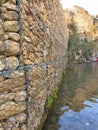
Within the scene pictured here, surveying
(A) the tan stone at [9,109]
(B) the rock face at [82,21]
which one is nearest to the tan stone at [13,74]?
(A) the tan stone at [9,109]

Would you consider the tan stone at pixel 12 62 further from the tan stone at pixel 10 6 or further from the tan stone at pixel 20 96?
the tan stone at pixel 10 6

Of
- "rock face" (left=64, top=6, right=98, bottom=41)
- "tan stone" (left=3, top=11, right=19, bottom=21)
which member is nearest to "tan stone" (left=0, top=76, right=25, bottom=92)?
"tan stone" (left=3, top=11, right=19, bottom=21)

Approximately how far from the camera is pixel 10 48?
3381 mm

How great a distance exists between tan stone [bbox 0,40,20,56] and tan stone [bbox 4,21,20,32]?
0.66 feet

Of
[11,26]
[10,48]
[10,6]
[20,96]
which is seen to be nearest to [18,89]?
[20,96]

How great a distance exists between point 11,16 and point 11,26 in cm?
17

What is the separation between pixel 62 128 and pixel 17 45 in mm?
3691

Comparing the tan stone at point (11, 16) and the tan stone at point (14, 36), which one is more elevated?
the tan stone at point (11, 16)

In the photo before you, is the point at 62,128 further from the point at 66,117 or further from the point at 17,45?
the point at 17,45

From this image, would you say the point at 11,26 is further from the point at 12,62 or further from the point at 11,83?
the point at 11,83

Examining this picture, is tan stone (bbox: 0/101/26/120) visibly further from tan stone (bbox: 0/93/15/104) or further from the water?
the water

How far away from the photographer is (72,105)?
877cm

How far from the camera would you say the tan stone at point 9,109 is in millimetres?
3372

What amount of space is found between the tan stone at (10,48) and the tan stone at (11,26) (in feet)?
0.66
